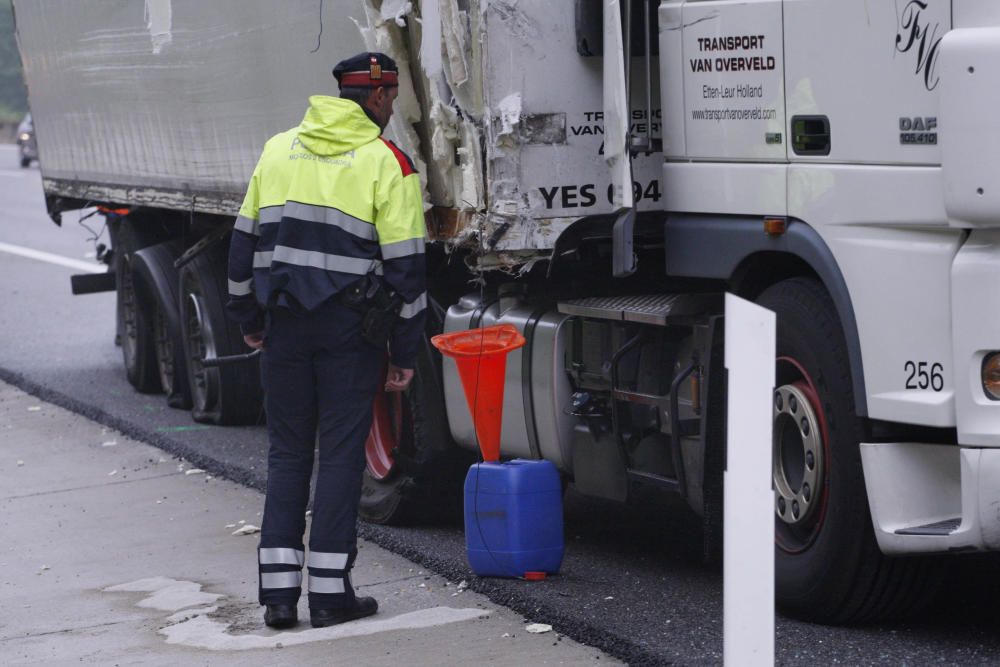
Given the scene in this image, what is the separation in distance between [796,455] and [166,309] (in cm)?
662

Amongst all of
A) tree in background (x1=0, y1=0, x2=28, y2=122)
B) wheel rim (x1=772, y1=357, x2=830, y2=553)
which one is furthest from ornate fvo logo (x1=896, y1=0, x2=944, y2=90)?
tree in background (x1=0, y1=0, x2=28, y2=122)

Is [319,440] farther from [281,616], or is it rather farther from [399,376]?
[281,616]

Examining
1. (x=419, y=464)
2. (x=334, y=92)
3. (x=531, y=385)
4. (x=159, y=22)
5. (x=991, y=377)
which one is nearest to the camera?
(x=991, y=377)

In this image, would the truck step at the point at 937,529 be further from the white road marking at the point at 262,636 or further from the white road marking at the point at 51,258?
the white road marking at the point at 51,258

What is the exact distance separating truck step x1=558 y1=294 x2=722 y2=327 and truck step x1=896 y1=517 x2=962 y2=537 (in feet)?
4.34

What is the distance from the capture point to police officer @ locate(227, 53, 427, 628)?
20.8 ft

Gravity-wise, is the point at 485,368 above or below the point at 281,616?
above

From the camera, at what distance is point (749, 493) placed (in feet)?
14.4

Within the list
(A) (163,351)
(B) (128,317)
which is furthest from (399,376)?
(B) (128,317)

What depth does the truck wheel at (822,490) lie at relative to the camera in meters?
5.68

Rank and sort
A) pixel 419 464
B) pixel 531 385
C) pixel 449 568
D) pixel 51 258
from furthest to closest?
pixel 51 258
pixel 419 464
pixel 531 385
pixel 449 568

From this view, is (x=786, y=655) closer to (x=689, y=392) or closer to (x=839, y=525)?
(x=839, y=525)

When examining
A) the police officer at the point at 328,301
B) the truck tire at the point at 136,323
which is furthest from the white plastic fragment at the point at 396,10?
the truck tire at the point at 136,323

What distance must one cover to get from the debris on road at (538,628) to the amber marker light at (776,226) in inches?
61.6
